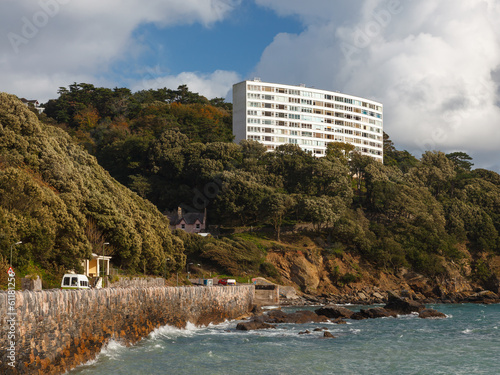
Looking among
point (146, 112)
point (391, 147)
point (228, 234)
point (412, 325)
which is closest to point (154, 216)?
point (228, 234)

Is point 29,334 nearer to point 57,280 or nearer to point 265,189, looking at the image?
point 57,280

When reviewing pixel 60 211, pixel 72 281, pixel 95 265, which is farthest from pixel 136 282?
pixel 72 281

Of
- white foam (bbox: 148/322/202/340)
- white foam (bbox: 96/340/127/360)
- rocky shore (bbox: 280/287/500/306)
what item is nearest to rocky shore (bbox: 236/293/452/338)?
white foam (bbox: 148/322/202/340)

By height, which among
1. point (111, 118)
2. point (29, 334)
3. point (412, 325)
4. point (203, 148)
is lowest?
point (412, 325)

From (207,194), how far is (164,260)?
4232cm

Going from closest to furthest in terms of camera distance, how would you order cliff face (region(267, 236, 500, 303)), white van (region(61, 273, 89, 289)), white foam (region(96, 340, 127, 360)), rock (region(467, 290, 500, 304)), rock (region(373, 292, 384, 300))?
white foam (region(96, 340, 127, 360)), white van (region(61, 273, 89, 289)), rock (region(467, 290, 500, 304)), rock (region(373, 292, 384, 300)), cliff face (region(267, 236, 500, 303))

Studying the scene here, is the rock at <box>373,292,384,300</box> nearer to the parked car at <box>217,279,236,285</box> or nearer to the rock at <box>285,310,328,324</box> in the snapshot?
the parked car at <box>217,279,236,285</box>

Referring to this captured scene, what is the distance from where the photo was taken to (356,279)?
9475 centimetres

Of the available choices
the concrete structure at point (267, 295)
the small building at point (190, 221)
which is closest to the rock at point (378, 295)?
the concrete structure at point (267, 295)

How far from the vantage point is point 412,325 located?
51719 millimetres

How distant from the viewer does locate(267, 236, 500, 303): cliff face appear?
91188 mm

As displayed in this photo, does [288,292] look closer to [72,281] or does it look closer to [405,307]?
[405,307]

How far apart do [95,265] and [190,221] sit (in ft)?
170

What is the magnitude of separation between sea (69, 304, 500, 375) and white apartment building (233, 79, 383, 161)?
3620 inches
